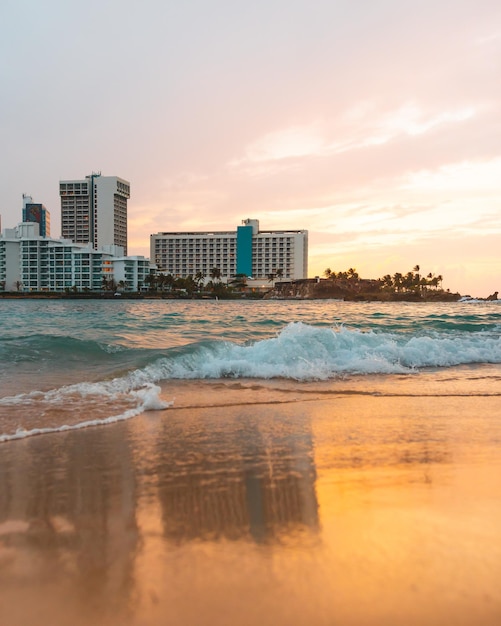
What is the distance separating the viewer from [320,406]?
6270mm

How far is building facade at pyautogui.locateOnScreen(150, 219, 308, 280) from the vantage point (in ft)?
553

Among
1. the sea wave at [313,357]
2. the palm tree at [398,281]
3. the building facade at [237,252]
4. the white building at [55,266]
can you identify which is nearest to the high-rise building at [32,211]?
the building facade at [237,252]

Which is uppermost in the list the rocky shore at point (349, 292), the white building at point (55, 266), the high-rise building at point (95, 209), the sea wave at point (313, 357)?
the high-rise building at point (95, 209)

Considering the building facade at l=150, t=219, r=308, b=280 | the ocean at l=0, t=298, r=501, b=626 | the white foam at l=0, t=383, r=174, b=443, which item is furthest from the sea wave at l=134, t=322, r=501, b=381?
the building facade at l=150, t=219, r=308, b=280

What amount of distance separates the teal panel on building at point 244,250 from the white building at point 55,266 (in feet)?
150

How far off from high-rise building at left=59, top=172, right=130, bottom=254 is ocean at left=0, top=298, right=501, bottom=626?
173341mm

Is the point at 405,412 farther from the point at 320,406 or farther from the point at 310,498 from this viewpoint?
the point at 310,498

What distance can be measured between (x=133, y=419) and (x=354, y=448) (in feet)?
8.23

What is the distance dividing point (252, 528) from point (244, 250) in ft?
550

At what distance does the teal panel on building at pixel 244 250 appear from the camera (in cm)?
16838

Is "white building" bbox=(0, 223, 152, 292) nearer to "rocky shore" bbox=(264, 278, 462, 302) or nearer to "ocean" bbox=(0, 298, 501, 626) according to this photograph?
"rocky shore" bbox=(264, 278, 462, 302)

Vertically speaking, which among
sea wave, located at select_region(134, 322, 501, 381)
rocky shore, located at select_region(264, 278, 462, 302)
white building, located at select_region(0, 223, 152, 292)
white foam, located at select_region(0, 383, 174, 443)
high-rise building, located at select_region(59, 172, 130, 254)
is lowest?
white foam, located at select_region(0, 383, 174, 443)

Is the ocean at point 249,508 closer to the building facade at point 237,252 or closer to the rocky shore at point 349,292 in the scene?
the rocky shore at point 349,292

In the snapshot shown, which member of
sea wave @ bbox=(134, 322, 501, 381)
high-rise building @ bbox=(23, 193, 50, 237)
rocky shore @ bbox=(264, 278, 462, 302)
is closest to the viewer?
sea wave @ bbox=(134, 322, 501, 381)
